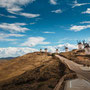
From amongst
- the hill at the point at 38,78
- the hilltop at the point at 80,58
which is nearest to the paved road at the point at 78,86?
the hill at the point at 38,78

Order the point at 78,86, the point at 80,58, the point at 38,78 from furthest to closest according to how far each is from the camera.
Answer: the point at 80,58, the point at 38,78, the point at 78,86

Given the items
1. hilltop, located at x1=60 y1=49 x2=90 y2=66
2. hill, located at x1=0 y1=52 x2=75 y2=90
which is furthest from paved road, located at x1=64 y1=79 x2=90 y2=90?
hilltop, located at x1=60 y1=49 x2=90 y2=66

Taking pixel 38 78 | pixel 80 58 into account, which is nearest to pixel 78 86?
pixel 38 78

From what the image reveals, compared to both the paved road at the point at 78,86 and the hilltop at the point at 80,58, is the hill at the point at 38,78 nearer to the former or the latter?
the paved road at the point at 78,86

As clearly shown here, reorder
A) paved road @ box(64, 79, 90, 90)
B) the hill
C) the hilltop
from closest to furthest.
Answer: paved road @ box(64, 79, 90, 90) < the hill < the hilltop

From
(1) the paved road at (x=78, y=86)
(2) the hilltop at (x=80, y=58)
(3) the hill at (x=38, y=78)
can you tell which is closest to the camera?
(1) the paved road at (x=78, y=86)

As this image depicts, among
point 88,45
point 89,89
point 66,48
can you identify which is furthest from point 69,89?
point 66,48

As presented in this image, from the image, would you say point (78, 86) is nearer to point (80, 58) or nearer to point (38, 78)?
point (38, 78)

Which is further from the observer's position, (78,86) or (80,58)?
(80,58)

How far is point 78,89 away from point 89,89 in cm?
134

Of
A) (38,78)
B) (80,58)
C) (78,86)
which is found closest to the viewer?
(78,86)

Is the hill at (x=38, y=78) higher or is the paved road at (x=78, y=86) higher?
the paved road at (x=78, y=86)

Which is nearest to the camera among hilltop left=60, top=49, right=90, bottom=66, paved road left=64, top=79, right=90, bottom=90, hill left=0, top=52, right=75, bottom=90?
paved road left=64, top=79, right=90, bottom=90

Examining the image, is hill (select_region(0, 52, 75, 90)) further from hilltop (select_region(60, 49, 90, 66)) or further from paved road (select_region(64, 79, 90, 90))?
hilltop (select_region(60, 49, 90, 66))
